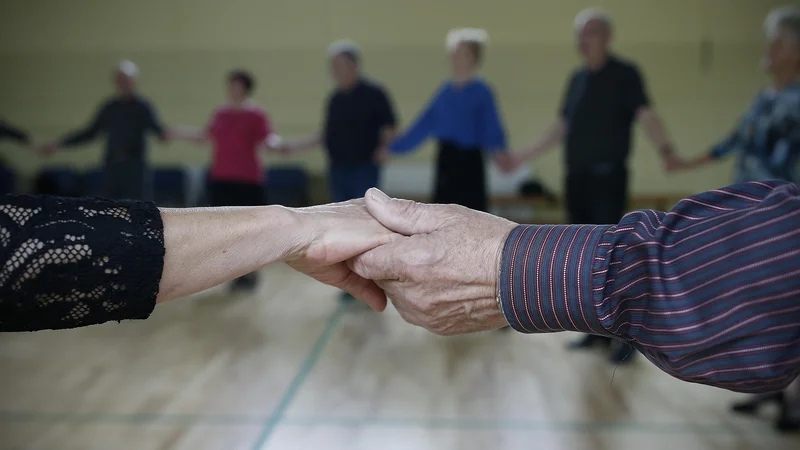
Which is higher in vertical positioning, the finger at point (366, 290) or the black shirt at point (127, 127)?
the finger at point (366, 290)

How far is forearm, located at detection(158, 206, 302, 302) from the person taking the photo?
3.95 feet

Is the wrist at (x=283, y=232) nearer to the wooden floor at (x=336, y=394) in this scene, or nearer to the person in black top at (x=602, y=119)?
the wooden floor at (x=336, y=394)

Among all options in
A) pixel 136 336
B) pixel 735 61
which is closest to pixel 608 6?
pixel 735 61

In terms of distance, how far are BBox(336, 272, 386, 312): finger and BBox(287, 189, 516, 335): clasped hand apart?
0.10ft

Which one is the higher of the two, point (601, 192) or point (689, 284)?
point (689, 284)

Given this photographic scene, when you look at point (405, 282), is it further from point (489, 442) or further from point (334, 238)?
point (489, 442)

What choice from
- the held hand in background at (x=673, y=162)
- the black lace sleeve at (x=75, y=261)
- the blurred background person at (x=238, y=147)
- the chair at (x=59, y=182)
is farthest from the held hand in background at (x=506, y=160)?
the chair at (x=59, y=182)

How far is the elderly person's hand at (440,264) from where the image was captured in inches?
51.8

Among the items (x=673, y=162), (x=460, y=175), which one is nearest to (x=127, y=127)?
(x=460, y=175)

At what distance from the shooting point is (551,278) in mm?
1184

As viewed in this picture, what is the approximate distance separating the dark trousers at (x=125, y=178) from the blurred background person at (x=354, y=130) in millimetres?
1601

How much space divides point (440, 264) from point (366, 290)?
0.30 meters

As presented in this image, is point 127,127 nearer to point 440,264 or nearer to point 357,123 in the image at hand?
point 357,123

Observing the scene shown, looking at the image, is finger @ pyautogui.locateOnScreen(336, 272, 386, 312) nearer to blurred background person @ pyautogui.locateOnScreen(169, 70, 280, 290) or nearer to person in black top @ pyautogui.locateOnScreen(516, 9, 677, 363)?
person in black top @ pyautogui.locateOnScreen(516, 9, 677, 363)
